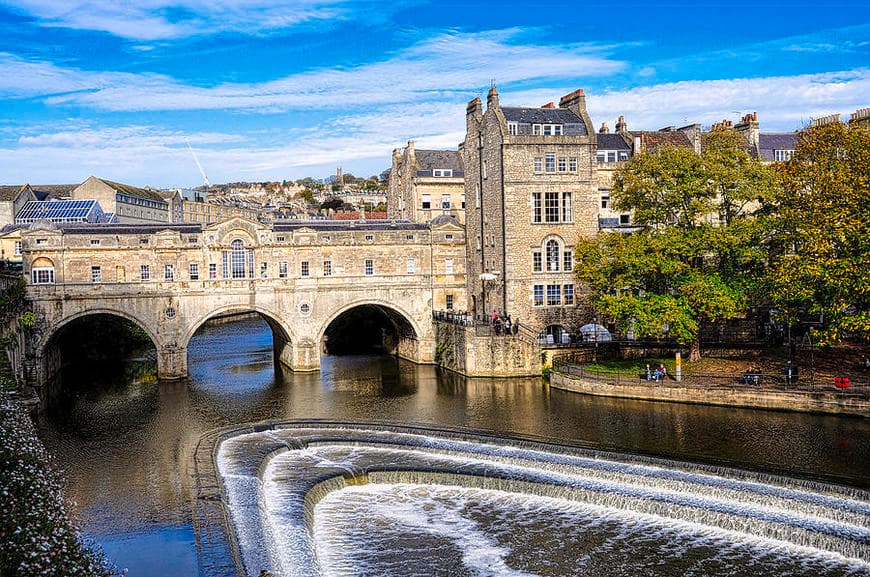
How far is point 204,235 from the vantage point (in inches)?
1807

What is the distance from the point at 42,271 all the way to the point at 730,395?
117ft

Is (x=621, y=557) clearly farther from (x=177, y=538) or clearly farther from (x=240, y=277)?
(x=240, y=277)

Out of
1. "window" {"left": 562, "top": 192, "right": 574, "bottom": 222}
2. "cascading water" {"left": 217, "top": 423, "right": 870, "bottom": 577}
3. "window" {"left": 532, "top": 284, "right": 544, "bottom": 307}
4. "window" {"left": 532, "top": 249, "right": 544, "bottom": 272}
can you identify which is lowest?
"cascading water" {"left": 217, "top": 423, "right": 870, "bottom": 577}

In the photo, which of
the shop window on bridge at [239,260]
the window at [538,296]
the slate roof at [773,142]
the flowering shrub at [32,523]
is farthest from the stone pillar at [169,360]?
the slate roof at [773,142]

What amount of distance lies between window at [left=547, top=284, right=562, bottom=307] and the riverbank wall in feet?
25.4

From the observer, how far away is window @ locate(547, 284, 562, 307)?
46.6 metres

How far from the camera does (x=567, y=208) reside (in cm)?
4656

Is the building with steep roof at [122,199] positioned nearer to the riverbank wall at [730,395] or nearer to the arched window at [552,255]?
the arched window at [552,255]

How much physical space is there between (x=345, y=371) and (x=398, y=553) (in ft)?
95.0

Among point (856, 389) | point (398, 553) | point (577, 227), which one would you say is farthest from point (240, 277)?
point (856, 389)

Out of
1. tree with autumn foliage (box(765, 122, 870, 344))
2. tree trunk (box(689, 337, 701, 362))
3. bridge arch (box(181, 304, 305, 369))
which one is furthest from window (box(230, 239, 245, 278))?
tree with autumn foliage (box(765, 122, 870, 344))

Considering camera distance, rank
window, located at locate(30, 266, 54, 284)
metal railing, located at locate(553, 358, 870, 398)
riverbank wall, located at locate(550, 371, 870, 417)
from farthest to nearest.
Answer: window, located at locate(30, 266, 54, 284) → metal railing, located at locate(553, 358, 870, 398) → riverbank wall, located at locate(550, 371, 870, 417)

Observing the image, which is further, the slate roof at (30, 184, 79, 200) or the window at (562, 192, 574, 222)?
the slate roof at (30, 184, 79, 200)

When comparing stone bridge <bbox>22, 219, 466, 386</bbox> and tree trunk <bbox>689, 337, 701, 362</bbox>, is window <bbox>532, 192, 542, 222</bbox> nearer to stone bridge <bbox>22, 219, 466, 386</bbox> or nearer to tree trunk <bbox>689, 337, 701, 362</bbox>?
stone bridge <bbox>22, 219, 466, 386</bbox>
